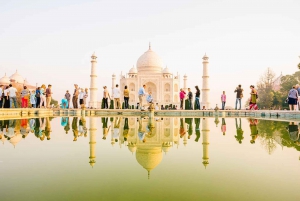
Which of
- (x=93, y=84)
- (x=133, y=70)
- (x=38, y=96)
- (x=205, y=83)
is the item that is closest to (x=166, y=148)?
(x=38, y=96)

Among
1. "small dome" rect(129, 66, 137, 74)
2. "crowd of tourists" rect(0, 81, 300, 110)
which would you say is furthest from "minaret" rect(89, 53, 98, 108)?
"small dome" rect(129, 66, 137, 74)

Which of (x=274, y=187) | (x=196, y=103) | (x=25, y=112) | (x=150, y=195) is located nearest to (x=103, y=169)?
(x=150, y=195)

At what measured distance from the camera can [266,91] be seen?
86.9ft

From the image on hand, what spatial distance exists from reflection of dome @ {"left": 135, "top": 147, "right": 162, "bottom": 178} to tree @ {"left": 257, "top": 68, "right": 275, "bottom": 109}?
2393cm

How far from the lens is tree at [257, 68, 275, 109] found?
24.8 metres

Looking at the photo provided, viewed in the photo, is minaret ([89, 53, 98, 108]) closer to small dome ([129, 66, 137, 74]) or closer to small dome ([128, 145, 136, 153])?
small dome ([129, 66, 137, 74])

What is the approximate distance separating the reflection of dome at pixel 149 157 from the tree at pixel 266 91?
23933 mm

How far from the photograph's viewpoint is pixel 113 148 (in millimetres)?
3221

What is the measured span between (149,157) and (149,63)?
31021mm

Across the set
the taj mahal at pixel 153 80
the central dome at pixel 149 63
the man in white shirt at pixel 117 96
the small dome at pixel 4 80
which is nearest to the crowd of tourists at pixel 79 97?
the man in white shirt at pixel 117 96

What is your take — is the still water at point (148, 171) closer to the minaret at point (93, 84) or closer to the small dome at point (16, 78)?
the minaret at point (93, 84)

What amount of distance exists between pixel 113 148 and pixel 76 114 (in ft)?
28.6

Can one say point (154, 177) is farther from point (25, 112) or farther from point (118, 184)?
point (25, 112)

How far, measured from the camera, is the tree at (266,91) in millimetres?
24828
